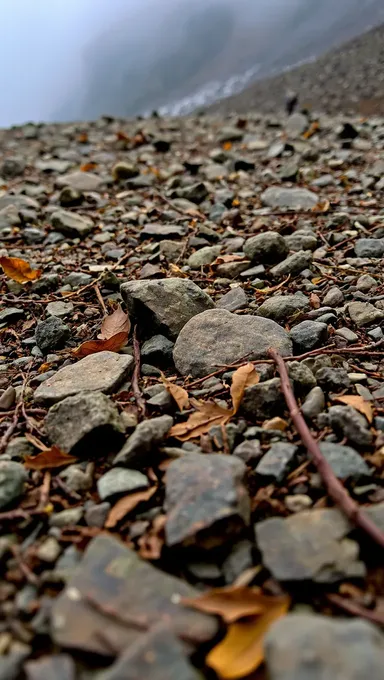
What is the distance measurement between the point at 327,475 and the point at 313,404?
341mm

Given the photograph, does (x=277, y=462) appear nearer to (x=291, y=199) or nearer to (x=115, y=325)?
(x=115, y=325)

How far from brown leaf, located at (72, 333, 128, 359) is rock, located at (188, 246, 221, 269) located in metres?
1.11

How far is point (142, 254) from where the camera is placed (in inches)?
132

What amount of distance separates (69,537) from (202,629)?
1.42 ft

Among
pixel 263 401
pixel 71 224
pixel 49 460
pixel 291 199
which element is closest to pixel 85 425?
pixel 49 460

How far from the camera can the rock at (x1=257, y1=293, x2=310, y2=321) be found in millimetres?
2311

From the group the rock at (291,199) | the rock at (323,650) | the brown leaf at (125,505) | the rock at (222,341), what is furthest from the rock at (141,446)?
the rock at (291,199)

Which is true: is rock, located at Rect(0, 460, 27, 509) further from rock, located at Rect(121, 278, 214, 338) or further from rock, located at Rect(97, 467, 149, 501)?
rock, located at Rect(121, 278, 214, 338)

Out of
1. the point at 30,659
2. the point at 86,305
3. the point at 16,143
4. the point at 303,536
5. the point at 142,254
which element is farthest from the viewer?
the point at 16,143

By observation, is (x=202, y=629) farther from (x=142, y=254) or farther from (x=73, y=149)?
(x=73, y=149)

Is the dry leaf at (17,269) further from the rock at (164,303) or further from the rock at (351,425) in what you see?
the rock at (351,425)

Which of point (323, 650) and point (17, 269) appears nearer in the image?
point (323, 650)

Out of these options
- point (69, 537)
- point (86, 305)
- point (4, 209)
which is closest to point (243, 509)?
point (69, 537)

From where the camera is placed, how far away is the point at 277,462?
138cm
